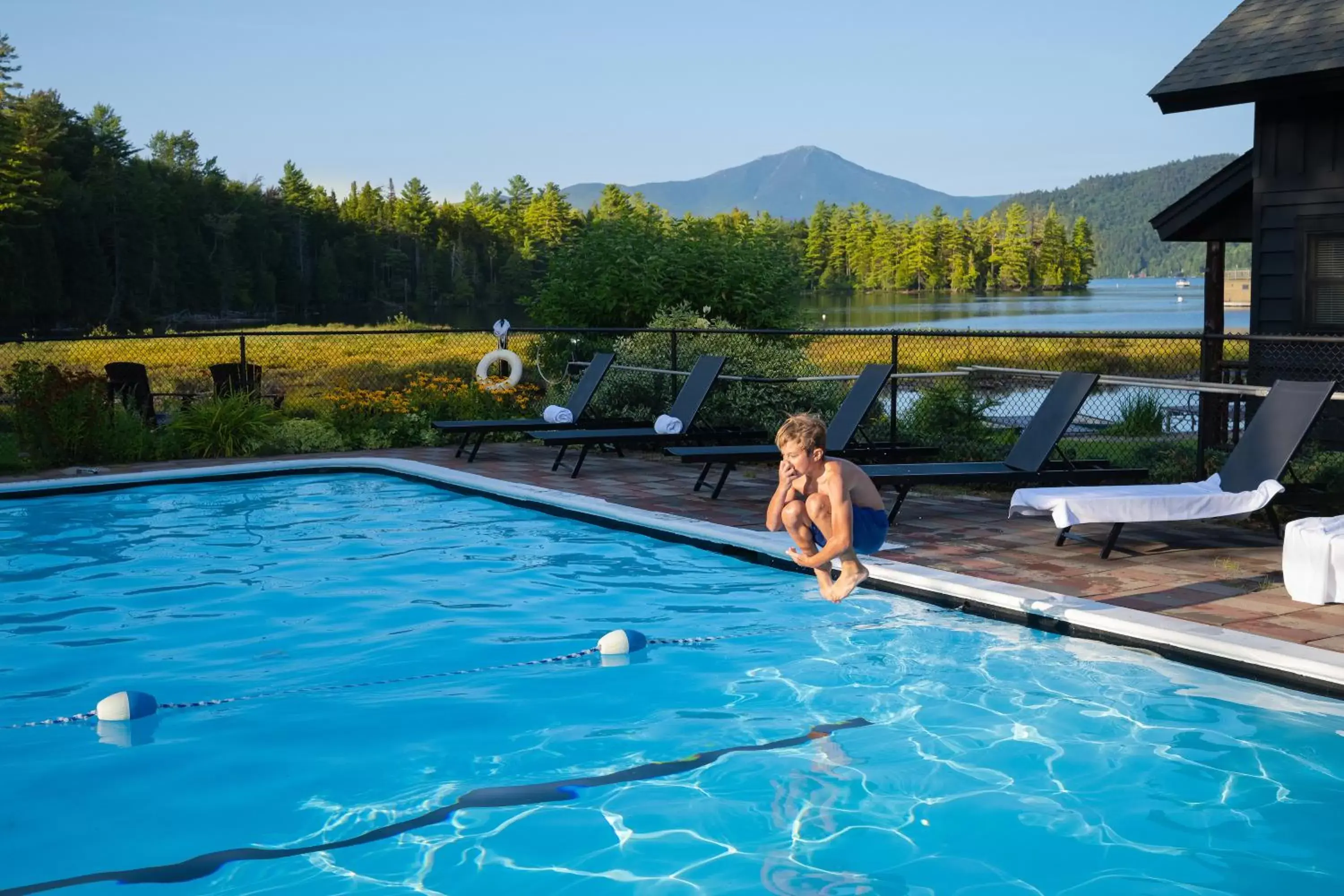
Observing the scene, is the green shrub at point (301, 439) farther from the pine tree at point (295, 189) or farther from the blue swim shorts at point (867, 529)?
the pine tree at point (295, 189)

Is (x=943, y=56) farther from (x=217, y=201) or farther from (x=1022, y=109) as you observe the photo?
(x=217, y=201)

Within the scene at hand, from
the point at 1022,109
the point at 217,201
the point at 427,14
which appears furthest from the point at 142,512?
the point at 217,201

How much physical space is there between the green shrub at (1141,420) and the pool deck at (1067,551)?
732cm

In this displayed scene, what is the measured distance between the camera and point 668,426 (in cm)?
1084

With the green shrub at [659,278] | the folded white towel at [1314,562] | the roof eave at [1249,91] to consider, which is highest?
the roof eave at [1249,91]

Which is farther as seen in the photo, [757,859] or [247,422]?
[247,422]

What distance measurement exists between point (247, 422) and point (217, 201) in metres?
103

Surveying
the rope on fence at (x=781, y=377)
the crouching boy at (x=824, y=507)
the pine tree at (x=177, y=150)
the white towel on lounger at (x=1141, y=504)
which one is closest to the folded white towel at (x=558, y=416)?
the rope on fence at (x=781, y=377)

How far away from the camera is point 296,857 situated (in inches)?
165

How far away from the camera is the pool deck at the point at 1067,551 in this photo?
6023 millimetres

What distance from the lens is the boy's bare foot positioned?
542cm

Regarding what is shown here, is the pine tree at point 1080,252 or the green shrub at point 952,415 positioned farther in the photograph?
the pine tree at point 1080,252

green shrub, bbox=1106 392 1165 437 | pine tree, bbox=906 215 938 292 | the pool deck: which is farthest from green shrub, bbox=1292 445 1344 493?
pine tree, bbox=906 215 938 292

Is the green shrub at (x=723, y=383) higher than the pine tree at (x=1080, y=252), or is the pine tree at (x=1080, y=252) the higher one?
the pine tree at (x=1080, y=252)
